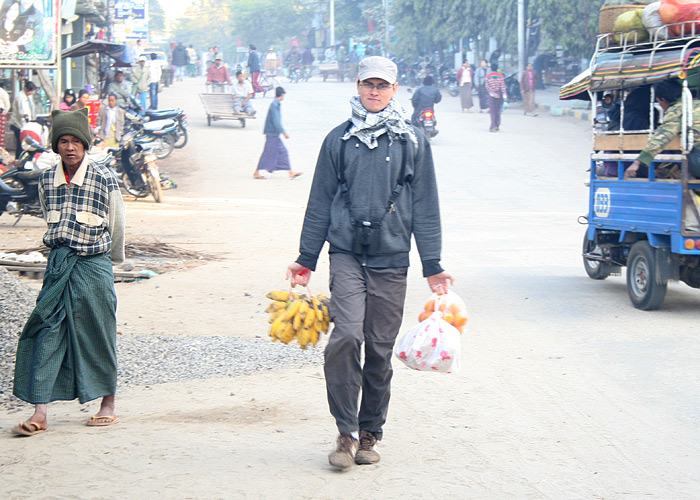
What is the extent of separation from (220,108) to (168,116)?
26.0ft

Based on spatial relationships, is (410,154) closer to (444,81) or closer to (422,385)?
(422,385)

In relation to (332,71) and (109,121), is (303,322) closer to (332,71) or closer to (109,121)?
(109,121)

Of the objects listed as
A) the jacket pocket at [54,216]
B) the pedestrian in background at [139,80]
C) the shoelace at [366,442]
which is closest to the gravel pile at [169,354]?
the jacket pocket at [54,216]

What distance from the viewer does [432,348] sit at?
416 cm

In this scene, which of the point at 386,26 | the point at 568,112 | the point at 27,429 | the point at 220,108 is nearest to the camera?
the point at 27,429

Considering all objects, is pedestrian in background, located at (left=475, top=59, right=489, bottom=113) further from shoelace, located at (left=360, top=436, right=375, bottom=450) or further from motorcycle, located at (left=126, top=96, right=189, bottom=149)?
shoelace, located at (left=360, top=436, right=375, bottom=450)

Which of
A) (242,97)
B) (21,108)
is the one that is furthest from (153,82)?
(21,108)

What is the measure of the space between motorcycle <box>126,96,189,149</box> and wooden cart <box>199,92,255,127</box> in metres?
5.35

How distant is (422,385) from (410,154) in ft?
6.93

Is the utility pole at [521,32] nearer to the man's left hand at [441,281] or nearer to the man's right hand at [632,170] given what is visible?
the man's right hand at [632,170]

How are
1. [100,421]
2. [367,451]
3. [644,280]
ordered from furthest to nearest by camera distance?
[644,280], [100,421], [367,451]

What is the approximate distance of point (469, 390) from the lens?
18.9 feet

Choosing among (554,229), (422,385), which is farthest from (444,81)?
(422,385)

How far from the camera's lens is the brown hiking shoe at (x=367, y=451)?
14.1ft
